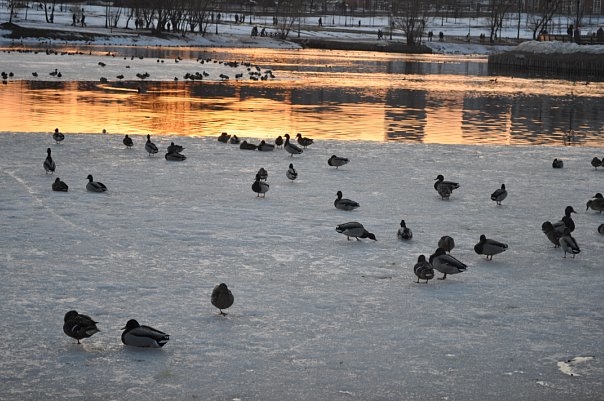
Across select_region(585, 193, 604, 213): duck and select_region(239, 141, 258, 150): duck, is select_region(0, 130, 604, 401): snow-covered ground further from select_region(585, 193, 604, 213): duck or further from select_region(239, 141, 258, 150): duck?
select_region(239, 141, 258, 150): duck

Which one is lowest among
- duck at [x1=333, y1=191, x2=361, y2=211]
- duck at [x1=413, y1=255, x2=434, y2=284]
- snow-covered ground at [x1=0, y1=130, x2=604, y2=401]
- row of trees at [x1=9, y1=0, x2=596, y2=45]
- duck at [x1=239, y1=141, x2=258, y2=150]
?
snow-covered ground at [x1=0, y1=130, x2=604, y2=401]

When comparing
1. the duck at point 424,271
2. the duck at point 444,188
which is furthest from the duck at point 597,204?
the duck at point 424,271

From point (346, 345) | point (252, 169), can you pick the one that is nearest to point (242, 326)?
point (346, 345)

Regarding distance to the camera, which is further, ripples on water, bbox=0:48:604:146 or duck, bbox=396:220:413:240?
ripples on water, bbox=0:48:604:146

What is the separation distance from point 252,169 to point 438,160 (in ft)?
11.7

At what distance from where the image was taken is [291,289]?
8734mm

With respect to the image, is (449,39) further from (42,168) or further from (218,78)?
(42,168)

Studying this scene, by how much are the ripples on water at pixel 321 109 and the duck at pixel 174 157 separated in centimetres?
448

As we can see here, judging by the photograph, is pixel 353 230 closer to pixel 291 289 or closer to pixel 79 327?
pixel 291 289

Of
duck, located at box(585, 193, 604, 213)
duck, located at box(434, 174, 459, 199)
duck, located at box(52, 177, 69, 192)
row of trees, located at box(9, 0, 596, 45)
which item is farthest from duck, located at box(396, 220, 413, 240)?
row of trees, located at box(9, 0, 596, 45)

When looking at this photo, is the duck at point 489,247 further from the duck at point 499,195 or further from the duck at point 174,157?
the duck at point 174,157

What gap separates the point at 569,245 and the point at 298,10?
102 m

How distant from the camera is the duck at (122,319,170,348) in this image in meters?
7.01

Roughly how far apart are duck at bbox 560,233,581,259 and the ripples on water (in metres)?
11.5
